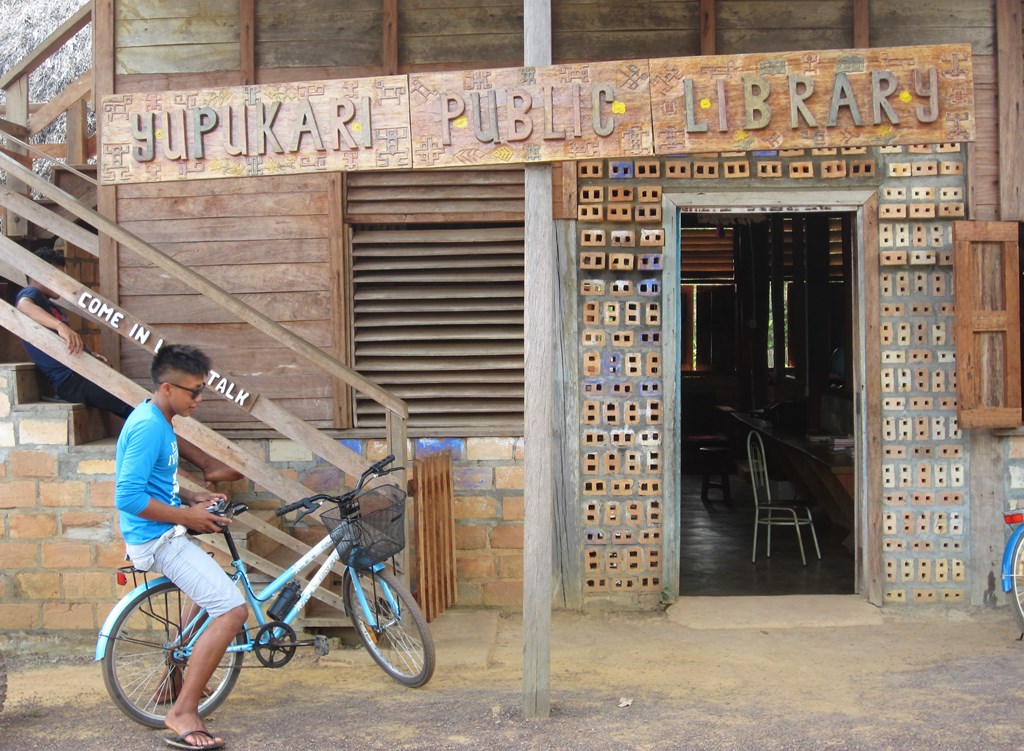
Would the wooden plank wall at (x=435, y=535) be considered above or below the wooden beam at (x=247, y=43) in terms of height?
below

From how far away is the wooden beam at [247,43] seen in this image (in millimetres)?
7379

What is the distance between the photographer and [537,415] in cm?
513

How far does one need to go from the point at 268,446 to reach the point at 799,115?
418 centimetres

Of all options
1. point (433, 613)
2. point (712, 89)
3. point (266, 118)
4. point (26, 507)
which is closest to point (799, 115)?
point (712, 89)

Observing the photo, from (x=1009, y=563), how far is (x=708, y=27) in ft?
12.9

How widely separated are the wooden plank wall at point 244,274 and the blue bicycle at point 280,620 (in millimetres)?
1848

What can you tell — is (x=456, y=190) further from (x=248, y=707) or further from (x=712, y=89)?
(x=248, y=707)

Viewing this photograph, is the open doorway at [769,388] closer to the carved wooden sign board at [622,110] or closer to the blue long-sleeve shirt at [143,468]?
the carved wooden sign board at [622,110]

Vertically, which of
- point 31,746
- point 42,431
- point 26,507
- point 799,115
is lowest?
point 31,746

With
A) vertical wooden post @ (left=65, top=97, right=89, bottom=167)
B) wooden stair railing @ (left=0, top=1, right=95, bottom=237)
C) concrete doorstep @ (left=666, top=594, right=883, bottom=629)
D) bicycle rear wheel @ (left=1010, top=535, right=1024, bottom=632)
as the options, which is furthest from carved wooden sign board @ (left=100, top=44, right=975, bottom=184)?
vertical wooden post @ (left=65, top=97, right=89, bottom=167)

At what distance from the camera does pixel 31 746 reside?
16.4ft

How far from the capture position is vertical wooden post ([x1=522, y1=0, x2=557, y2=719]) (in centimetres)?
509

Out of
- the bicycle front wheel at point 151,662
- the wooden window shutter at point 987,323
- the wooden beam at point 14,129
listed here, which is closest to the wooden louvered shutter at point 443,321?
the bicycle front wheel at point 151,662

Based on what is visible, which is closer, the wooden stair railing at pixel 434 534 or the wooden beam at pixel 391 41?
the wooden stair railing at pixel 434 534
